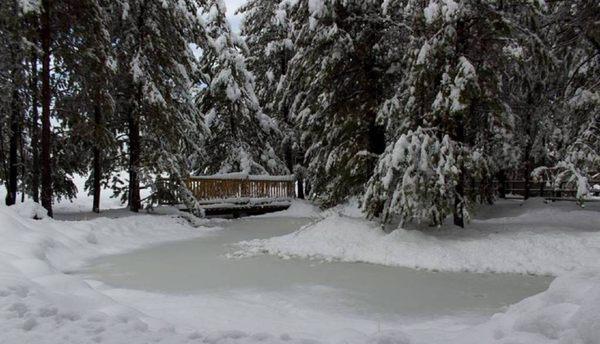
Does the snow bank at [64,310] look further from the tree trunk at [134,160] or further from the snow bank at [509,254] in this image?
the tree trunk at [134,160]

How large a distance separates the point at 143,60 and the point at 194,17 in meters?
2.77

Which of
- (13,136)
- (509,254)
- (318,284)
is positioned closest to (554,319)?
(318,284)

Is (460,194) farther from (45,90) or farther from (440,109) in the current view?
(45,90)

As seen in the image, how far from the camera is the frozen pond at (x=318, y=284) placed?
6.57 metres

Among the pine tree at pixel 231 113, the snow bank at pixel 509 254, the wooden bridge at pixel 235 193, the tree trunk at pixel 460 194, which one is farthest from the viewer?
the pine tree at pixel 231 113

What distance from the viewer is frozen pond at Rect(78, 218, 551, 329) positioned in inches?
259

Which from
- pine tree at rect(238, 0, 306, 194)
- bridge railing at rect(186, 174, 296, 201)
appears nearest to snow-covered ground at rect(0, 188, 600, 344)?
bridge railing at rect(186, 174, 296, 201)

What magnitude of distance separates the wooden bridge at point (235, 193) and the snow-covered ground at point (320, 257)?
1665mm

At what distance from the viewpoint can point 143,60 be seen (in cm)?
1670

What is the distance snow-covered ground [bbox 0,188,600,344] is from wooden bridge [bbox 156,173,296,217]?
167 centimetres

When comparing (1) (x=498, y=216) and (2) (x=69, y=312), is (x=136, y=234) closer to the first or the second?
(2) (x=69, y=312)

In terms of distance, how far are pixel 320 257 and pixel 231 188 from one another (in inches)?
448

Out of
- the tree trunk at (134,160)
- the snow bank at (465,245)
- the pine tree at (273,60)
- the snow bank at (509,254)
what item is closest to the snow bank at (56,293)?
the snow bank at (509,254)

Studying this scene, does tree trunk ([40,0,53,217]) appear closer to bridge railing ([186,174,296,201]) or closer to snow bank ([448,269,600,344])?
bridge railing ([186,174,296,201])
